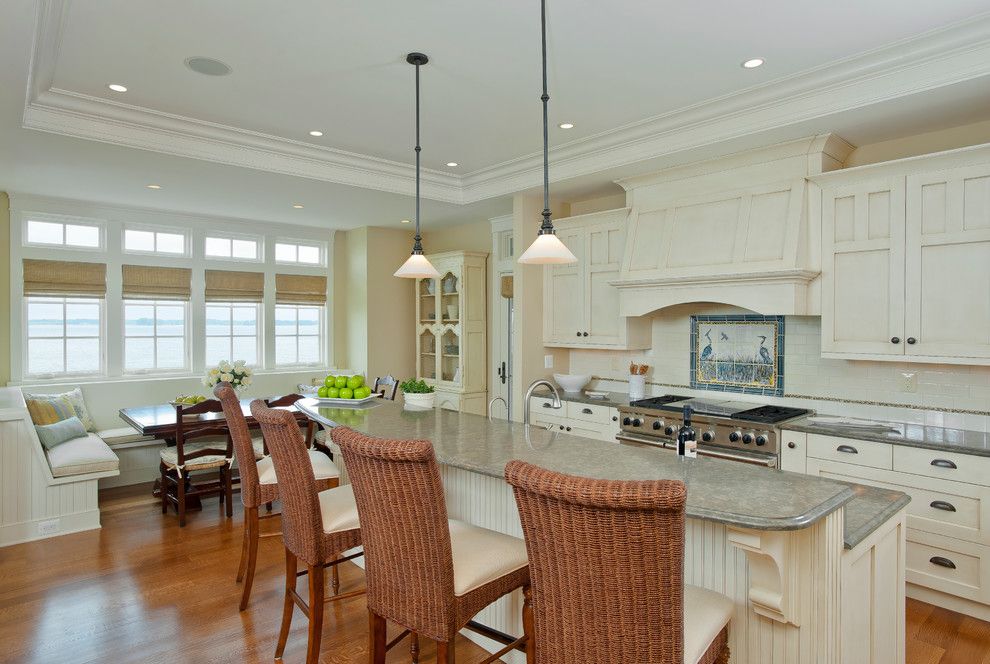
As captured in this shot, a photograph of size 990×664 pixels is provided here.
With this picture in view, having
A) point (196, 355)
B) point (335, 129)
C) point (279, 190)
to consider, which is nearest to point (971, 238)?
point (335, 129)

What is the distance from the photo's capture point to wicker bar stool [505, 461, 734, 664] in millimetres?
1232

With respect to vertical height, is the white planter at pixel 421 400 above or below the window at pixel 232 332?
below

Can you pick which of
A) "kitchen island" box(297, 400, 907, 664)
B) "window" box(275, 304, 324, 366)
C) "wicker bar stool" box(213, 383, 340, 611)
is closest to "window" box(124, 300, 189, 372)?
"window" box(275, 304, 324, 366)

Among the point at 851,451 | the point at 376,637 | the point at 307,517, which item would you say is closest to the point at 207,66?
the point at 307,517

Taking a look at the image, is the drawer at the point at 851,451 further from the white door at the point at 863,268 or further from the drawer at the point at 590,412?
the drawer at the point at 590,412

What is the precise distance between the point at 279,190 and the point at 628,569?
4687mm

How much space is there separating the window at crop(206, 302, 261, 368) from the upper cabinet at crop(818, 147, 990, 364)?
5.75 metres

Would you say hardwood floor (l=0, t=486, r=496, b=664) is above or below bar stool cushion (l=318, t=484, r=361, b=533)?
below

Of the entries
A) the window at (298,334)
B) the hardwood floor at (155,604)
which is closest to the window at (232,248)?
the window at (298,334)

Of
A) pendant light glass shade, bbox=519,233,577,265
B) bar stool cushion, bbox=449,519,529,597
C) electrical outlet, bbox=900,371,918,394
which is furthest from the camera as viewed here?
electrical outlet, bbox=900,371,918,394

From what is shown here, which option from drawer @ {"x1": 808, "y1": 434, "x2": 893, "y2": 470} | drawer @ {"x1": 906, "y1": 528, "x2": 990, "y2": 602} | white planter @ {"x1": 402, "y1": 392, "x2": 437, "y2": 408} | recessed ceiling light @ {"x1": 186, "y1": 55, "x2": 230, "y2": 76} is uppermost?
recessed ceiling light @ {"x1": 186, "y1": 55, "x2": 230, "y2": 76}

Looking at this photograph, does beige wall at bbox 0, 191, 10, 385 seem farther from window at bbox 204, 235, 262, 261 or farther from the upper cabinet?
the upper cabinet

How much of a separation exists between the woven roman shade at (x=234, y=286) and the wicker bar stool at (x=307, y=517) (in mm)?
4582

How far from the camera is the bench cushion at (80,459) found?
4.27 meters
